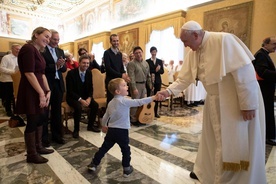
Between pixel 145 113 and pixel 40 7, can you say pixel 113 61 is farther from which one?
pixel 40 7

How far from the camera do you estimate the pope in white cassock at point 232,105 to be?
155cm

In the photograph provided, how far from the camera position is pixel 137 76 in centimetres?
411

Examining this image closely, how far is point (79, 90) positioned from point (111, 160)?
1625 mm

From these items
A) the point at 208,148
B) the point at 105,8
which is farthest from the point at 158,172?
the point at 105,8

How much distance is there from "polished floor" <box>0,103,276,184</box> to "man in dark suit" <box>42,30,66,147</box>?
23cm

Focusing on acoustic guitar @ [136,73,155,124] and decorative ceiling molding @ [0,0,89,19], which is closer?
acoustic guitar @ [136,73,155,124]

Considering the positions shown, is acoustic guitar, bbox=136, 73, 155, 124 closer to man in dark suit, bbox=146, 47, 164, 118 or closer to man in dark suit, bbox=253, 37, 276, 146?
man in dark suit, bbox=146, 47, 164, 118

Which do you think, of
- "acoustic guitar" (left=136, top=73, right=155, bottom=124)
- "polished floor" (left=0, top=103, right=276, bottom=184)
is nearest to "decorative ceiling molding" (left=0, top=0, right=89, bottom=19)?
"acoustic guitar" (left=136, top=73, right=155, bottom=124)

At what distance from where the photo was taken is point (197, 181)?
80.2 inches

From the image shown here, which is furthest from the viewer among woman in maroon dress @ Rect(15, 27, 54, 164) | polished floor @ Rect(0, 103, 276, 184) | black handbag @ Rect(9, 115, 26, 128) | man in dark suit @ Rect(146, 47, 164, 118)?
man in dark suit @ Rect(146, 47, 164, 118)


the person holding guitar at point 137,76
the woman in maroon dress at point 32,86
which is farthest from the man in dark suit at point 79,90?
the woman in maroon dress at point 32,86

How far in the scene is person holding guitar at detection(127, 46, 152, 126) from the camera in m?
4.00

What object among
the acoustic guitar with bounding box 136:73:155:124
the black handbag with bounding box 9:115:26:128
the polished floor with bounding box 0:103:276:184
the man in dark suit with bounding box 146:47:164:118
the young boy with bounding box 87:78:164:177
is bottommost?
the polished floor with bounding box 0:103:276:184

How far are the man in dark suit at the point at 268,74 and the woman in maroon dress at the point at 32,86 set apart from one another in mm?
3201
